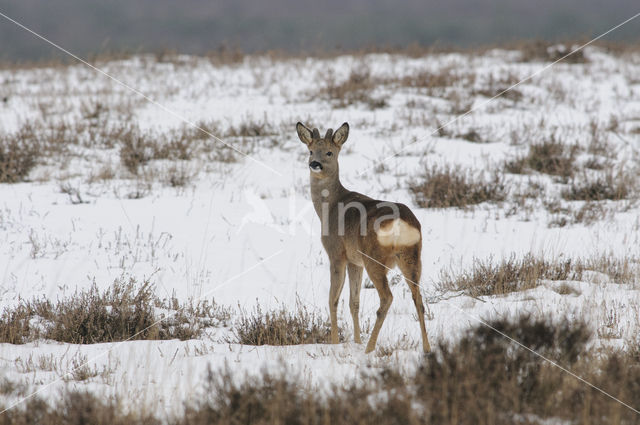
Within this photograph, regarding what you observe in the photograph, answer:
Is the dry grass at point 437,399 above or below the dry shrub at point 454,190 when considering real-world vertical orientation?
below

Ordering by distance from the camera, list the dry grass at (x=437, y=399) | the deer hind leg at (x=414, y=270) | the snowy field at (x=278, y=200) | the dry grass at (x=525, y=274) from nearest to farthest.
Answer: the dry grass at (x=437, y=399), the deer hind leg at (x=414, y=270), the snowy field at (x=278, y=200), the dry grass at (x=525, y=274)

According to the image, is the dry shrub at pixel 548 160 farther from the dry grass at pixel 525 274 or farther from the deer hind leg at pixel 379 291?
the deer hind leg at pixel 379 291

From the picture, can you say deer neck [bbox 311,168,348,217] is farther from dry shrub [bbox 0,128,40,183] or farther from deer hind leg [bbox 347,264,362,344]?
dry shrub [bbox 0,128,40,183]

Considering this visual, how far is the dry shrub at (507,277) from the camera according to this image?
6.64 m

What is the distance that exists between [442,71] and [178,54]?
401 inches

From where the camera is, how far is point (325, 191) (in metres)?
6.32

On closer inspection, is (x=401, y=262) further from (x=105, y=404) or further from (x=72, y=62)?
(x=72, y=62)

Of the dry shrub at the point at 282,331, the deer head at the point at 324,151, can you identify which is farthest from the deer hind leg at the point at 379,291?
the deer head at the point at 324,151

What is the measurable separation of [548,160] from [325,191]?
7.15 m

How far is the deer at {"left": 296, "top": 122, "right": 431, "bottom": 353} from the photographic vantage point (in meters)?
4.97

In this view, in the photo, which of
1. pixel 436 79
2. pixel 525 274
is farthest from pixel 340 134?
pixel 436 79

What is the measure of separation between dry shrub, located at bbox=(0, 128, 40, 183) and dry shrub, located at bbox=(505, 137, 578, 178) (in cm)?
895

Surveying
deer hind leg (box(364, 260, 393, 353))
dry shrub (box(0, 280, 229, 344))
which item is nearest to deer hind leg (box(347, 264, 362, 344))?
deer hind leg (box(364, 260, 393, 353))

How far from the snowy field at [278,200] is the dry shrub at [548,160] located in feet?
0.57
